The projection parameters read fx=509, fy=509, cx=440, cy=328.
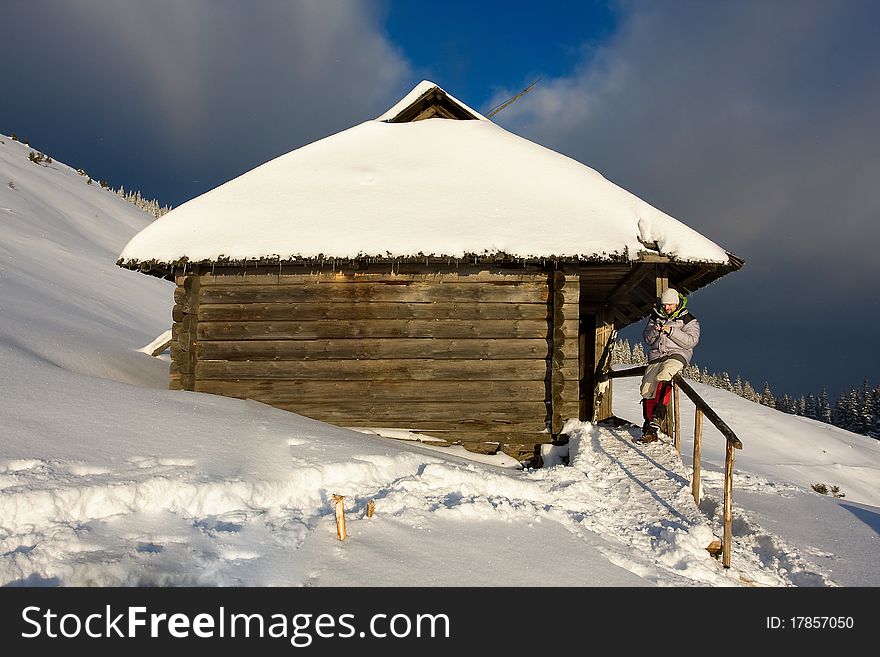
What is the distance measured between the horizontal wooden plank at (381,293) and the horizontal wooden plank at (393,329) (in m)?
0.32

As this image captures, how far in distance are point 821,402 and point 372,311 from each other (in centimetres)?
6720

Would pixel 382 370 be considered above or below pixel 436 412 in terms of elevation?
above

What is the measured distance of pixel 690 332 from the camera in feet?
21.0

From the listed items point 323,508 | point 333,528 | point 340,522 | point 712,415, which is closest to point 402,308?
point 323,508

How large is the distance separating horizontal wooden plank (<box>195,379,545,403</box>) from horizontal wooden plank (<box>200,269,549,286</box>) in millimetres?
1461

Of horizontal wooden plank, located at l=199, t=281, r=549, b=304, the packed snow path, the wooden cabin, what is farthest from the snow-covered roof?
the packed snow path

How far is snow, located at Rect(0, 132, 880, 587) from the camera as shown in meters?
2.75

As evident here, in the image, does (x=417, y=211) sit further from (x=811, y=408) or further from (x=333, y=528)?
(x=811, y=408)

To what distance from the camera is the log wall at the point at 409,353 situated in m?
7.30

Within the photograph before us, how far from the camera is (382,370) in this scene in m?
7.38

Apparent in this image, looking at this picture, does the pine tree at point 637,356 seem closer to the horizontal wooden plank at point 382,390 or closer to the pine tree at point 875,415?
the pine tree at point 875,415

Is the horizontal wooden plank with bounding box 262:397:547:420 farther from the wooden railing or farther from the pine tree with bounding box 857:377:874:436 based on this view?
the pine tree with bounding box 857:377:874:436
